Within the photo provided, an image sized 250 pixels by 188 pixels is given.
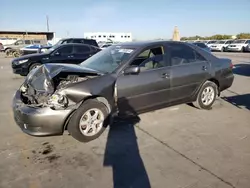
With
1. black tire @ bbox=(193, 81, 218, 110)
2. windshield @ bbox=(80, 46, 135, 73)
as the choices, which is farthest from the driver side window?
black tire @ bbox=(193, 81, 218, 110)

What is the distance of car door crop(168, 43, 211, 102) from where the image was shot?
17.3ft

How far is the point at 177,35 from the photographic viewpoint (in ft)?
72.4

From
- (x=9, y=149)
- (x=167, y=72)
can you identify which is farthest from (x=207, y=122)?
(x=9, y=149)

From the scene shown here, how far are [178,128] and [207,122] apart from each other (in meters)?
0.72

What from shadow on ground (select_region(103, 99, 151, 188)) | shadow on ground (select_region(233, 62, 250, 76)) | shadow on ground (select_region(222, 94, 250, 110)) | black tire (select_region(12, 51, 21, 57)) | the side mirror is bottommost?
black tire (select_region(12, 51, 21, 57))

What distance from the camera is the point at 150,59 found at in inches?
196

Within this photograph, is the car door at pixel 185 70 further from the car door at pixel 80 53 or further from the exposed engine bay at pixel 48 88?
the car door at pixel 80 53

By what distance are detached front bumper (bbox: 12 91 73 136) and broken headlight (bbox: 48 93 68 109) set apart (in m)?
0.08

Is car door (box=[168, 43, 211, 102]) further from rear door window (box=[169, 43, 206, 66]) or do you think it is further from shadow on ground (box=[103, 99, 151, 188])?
shadow on ground (box=[103, 99, 151, 188])

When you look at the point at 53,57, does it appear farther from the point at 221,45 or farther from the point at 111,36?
the point at 111,36

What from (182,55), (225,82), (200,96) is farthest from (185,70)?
(225,82)

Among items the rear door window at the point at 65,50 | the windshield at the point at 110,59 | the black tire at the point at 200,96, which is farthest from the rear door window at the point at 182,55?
the rear door window at the point at 65,50

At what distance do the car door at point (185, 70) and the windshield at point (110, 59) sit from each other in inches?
39.1

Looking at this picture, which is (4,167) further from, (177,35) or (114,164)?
(177,35)
